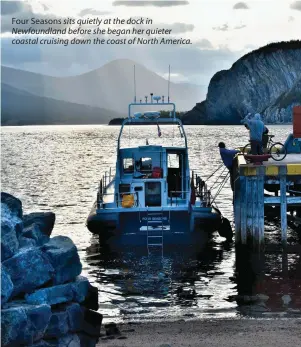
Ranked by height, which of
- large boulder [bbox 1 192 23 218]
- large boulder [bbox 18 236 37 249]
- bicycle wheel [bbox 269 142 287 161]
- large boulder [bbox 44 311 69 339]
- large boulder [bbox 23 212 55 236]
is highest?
bicycle wheel [bbox 269 142 287 161]

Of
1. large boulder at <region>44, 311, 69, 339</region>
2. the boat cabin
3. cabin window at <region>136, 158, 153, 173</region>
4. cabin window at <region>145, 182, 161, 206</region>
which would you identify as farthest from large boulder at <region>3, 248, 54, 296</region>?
cabin window at <region>136, 158, 153, 173</region>

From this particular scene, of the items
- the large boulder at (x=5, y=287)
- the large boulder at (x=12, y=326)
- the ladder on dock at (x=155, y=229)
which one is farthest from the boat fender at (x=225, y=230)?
the large boulder at (x=12, y=326)

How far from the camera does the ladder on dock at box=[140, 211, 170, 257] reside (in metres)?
27.8

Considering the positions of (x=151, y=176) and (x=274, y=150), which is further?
(x=274, y=150)

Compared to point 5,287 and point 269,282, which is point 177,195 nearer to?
point 269,282

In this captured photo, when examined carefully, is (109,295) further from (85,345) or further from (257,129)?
(257,129)

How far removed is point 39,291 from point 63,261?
4.15ft

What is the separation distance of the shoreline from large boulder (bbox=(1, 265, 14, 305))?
3235mm

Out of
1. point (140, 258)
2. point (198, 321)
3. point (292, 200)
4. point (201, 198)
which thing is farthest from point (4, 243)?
point (201, 198)

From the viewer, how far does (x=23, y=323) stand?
1408cm

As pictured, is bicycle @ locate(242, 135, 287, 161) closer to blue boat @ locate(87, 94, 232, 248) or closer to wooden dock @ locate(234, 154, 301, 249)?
wooden dock @ locate(234, 154, 301, 249)

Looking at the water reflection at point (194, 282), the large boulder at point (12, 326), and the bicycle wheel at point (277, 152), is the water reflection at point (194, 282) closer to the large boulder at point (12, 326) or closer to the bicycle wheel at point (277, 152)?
the bicycle wheel at point (277, 152)

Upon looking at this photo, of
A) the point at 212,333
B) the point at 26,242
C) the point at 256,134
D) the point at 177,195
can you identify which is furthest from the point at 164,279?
the point at 26,242

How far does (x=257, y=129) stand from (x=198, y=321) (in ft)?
36.2
